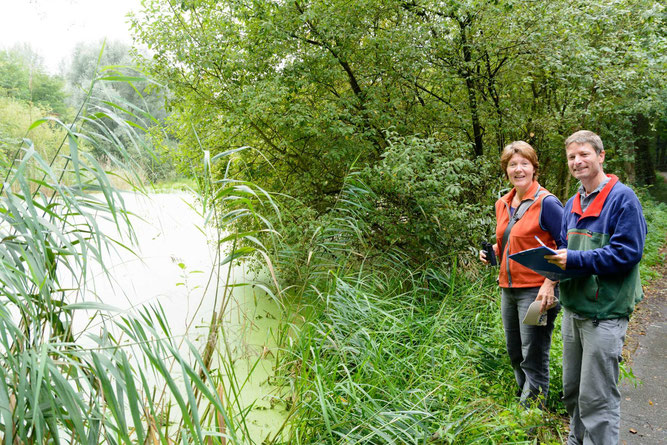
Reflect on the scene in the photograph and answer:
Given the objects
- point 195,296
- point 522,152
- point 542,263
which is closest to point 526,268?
point 542,263

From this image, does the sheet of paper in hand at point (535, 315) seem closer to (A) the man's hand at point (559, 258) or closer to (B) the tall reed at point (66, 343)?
(A) the man's hand at point (559, 258)

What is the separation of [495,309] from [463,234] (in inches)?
37.7

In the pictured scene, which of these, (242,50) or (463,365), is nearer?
(463,365)

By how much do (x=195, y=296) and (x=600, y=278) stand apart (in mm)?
4768

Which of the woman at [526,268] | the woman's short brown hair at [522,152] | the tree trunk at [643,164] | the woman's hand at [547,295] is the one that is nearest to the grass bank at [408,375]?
the woman at [526,268]

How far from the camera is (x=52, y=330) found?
1766mm

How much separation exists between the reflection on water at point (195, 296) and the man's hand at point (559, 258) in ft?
4.50

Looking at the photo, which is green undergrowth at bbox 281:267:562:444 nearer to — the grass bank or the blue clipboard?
the grass bank

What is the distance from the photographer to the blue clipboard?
2.04 m

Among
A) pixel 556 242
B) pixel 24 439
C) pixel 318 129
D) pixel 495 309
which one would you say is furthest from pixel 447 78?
pixel 24 439

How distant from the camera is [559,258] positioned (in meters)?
2.04

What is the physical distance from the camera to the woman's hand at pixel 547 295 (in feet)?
7.95

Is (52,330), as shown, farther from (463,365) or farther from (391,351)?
(463,365)

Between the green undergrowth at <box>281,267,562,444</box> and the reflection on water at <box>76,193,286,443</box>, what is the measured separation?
29cm
